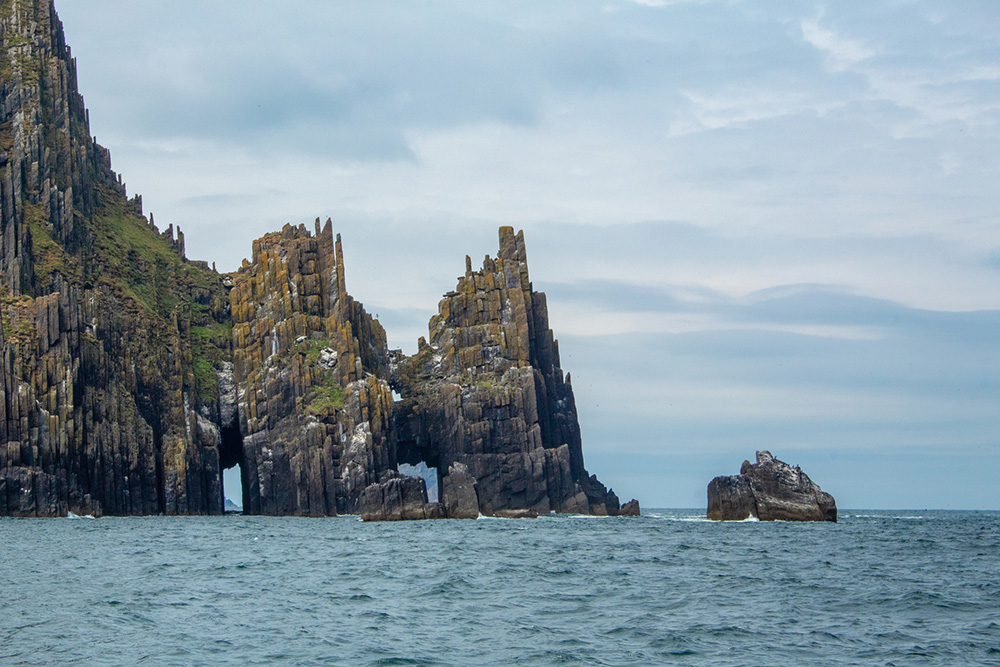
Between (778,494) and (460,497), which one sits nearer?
(778,494)

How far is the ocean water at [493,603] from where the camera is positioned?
4009cm

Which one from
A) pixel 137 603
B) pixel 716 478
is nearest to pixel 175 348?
pixel 716 478

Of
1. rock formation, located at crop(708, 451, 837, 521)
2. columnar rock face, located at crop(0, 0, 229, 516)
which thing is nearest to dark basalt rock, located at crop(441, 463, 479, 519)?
rock formation, located at crop(708, 451, 837, 521)

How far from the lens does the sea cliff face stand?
474 ft

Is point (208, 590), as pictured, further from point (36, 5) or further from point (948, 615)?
point (36, 5)

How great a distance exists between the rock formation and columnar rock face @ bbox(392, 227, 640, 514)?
49823 mm

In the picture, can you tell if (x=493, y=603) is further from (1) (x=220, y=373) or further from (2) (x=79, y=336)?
(1) (x=220, y=373)

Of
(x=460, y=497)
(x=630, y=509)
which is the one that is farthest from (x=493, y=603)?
(x=630, y=509)

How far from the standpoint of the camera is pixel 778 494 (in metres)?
118

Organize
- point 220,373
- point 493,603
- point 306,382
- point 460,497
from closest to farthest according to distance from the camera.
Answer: point 493,603 → point 460,497 → point 306,382 → point 220,373

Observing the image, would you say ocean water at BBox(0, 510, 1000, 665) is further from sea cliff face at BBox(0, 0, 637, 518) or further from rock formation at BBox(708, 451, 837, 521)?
sea cliff face at BBox(0, 0, 637, 518)

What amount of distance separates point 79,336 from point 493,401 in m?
56.8

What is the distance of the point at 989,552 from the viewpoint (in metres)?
84.8

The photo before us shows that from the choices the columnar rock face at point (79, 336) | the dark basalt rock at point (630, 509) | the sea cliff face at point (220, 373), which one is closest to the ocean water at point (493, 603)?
the columnar rock face at point (79, 336)
